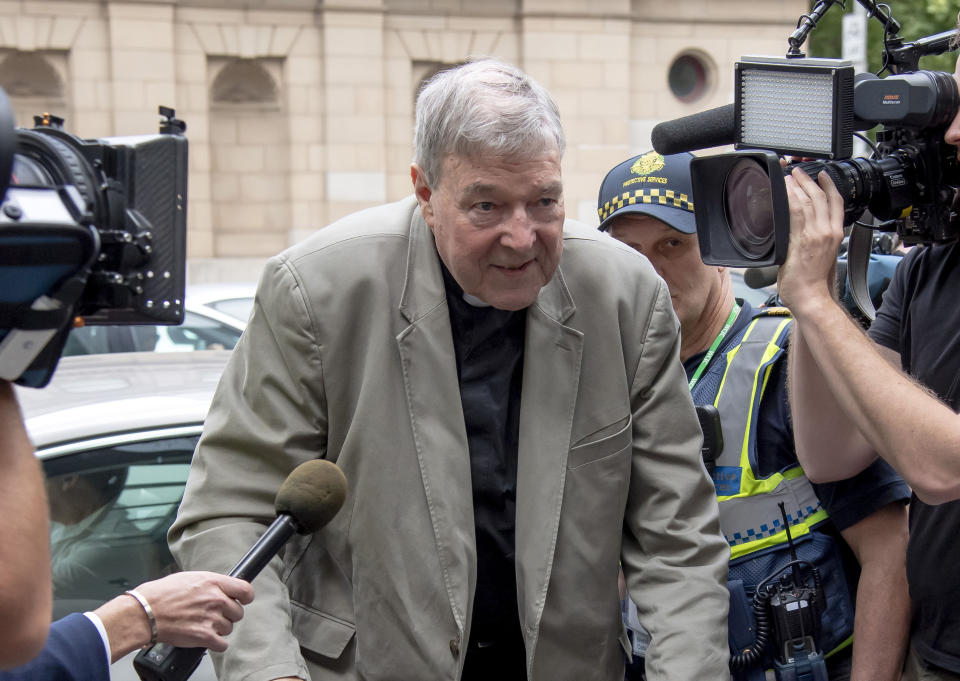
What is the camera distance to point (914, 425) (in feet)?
7.52

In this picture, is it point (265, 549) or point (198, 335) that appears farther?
point (198, 335)

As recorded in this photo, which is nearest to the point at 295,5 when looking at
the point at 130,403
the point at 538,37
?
the point at 538,37

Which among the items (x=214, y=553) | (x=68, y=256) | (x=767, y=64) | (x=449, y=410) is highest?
(x=767, y=64)

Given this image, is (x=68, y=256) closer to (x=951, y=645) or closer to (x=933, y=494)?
(x=933, y=494)

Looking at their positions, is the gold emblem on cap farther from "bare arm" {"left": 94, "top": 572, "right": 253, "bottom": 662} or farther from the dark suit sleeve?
the dark suit sleeve

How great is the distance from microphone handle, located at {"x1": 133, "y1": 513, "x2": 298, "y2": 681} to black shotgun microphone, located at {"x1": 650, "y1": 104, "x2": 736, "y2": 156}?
1115 millimetres

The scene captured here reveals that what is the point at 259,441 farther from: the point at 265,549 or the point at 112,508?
the point at 112,508

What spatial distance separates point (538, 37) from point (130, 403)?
623 inches

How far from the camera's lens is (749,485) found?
279 centimetres

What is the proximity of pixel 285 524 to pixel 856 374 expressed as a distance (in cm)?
113

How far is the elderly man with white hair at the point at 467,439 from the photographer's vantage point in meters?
2.41

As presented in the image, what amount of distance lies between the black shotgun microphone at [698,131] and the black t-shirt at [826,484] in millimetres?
597

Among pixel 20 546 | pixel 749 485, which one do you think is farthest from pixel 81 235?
pixel 749 485

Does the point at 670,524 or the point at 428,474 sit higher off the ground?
the point at 428,474
